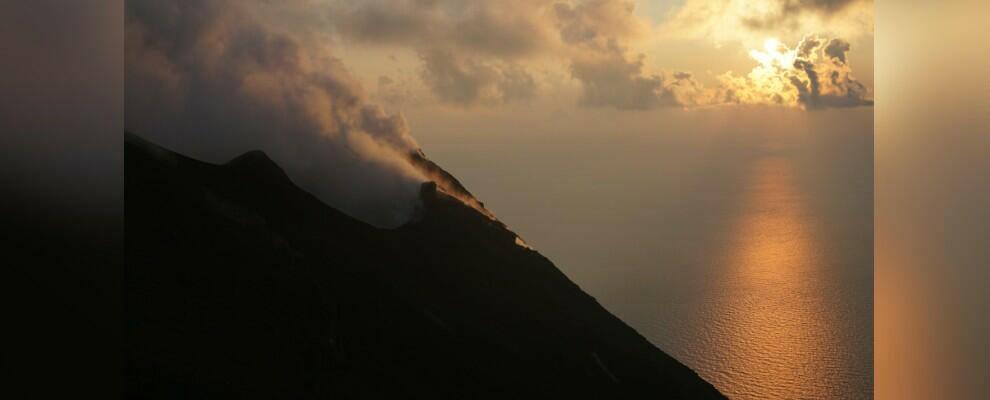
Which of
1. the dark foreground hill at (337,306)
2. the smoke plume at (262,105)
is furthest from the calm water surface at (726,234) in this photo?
the smoke plume at (262,105)

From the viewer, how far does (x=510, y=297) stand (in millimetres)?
2852

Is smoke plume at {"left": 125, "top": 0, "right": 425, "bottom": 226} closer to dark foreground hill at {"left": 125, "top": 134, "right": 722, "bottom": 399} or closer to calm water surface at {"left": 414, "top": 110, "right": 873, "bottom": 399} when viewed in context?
dark foreground hill at {"left": 125, "top": 134, "right": 722, "bottom": 399}

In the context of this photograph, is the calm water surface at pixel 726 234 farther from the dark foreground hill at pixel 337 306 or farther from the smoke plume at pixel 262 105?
the smoke plume at pixel 262 105

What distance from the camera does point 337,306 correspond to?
286 cm

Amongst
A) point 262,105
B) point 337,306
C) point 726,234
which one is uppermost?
point 262,105

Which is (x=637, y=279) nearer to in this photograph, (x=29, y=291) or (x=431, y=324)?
(x=431, y=324)

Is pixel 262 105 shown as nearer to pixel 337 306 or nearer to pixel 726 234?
pixel 337 306

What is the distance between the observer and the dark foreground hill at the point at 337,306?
278cm

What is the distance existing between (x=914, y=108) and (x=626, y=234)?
3.19 ft

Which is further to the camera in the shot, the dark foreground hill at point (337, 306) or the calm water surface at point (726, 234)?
the dark foreground hill at point (337, 306)

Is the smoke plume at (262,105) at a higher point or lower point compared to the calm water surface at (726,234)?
higher

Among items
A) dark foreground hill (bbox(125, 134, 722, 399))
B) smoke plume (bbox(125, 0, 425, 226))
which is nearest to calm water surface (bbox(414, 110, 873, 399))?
dark foreground hill (bbox(125, 134, 722, 399))

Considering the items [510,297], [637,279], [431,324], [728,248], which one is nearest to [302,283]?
[431,324]

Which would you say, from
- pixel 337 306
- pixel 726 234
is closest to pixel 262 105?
pixel 337 306
